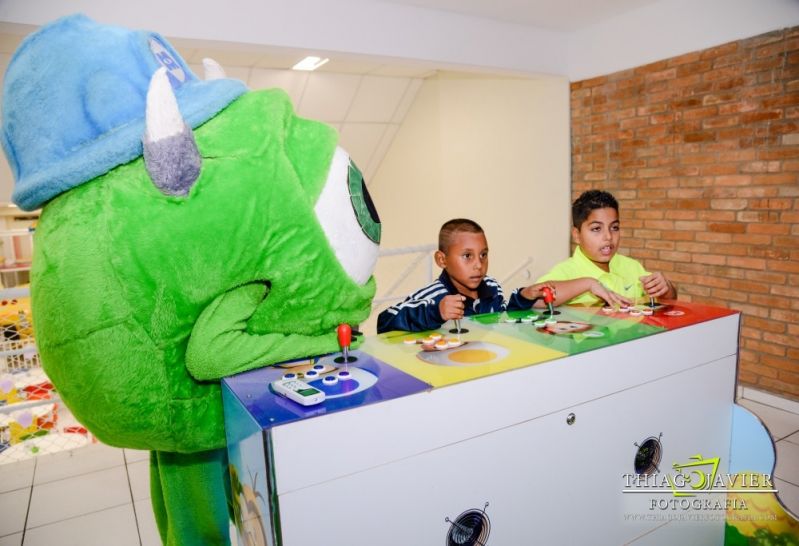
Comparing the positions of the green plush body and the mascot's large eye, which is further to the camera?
the mascot's large eye

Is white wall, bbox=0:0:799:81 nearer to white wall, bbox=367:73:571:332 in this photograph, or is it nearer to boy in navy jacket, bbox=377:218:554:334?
white wall, bbox=367:73:571:332

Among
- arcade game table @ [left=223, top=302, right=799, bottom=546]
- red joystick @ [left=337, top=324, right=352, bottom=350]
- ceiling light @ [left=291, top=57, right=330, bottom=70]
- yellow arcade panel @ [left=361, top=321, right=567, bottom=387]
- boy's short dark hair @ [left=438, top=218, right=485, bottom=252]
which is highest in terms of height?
ceiling light @ [left=291, top=57, right=330, bottom=70]

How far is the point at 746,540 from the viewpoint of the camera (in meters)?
1.40

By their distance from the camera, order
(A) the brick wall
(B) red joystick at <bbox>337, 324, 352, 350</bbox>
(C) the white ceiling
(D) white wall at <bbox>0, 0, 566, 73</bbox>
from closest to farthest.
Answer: (B) red joystick at <bbox>337, 324, 352, 350</bbox>, (D) white wall at <bbox>0, 0, 566, 73</bbox>, (A) the brick wall, (C) the white ceiling

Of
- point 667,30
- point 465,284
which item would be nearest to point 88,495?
point 465,284

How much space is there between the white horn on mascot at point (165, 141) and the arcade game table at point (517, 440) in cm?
35

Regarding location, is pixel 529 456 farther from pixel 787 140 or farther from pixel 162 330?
pixel 787 140

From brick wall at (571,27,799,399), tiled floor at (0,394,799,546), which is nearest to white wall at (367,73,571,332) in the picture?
brick wall at (571,27,799,399)

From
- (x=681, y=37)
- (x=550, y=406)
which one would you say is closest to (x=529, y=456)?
(x=550, y=406)

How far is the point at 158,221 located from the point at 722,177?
11.8 ft

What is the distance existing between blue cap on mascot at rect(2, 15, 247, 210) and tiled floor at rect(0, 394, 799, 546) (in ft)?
5.74

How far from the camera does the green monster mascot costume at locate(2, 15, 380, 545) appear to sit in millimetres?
710

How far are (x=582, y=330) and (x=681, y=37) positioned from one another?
3.19 m

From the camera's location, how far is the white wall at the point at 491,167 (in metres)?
4.43
